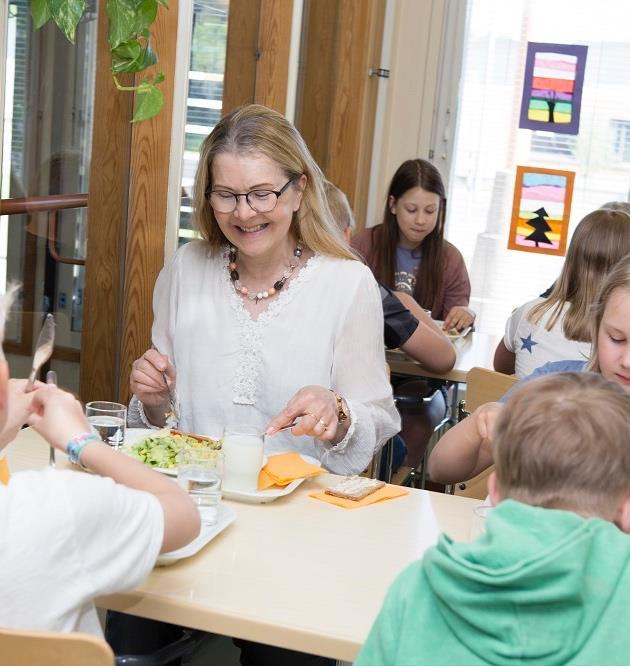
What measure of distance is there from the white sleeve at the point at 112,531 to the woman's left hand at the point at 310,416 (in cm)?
71

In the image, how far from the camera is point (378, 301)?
8.32ft

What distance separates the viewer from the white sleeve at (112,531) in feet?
4.16

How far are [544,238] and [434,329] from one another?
9.67 feet

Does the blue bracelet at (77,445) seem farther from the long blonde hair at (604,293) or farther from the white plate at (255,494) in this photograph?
the long blonde hair at (604,293)

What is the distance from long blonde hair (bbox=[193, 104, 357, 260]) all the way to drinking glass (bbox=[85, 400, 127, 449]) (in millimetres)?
700

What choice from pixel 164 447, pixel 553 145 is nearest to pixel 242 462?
pixel 164 447

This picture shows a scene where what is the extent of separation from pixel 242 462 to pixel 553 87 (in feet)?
15.8

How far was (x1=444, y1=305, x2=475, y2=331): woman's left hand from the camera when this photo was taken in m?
4.15

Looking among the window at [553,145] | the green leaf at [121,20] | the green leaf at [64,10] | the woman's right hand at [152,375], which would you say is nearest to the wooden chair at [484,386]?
the woman's right hand at [152,375]

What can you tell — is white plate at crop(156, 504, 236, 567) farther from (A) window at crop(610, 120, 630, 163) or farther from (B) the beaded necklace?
(A) window at crop(610, 120, 630, 163)

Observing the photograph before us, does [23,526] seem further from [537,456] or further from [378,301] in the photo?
[378,301]


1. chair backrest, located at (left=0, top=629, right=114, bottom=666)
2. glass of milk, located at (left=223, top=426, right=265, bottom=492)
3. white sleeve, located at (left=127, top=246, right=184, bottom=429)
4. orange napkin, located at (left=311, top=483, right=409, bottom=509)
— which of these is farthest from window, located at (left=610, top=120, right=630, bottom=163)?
chair backrest, located at (left=0, top=629, right=114, bottom=666)

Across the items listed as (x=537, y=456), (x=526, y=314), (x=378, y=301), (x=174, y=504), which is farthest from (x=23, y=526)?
(x=526, y=314)

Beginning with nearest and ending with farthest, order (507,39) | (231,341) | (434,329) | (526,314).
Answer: (231,341) < (526,314) < (434,329) < (507,39)
